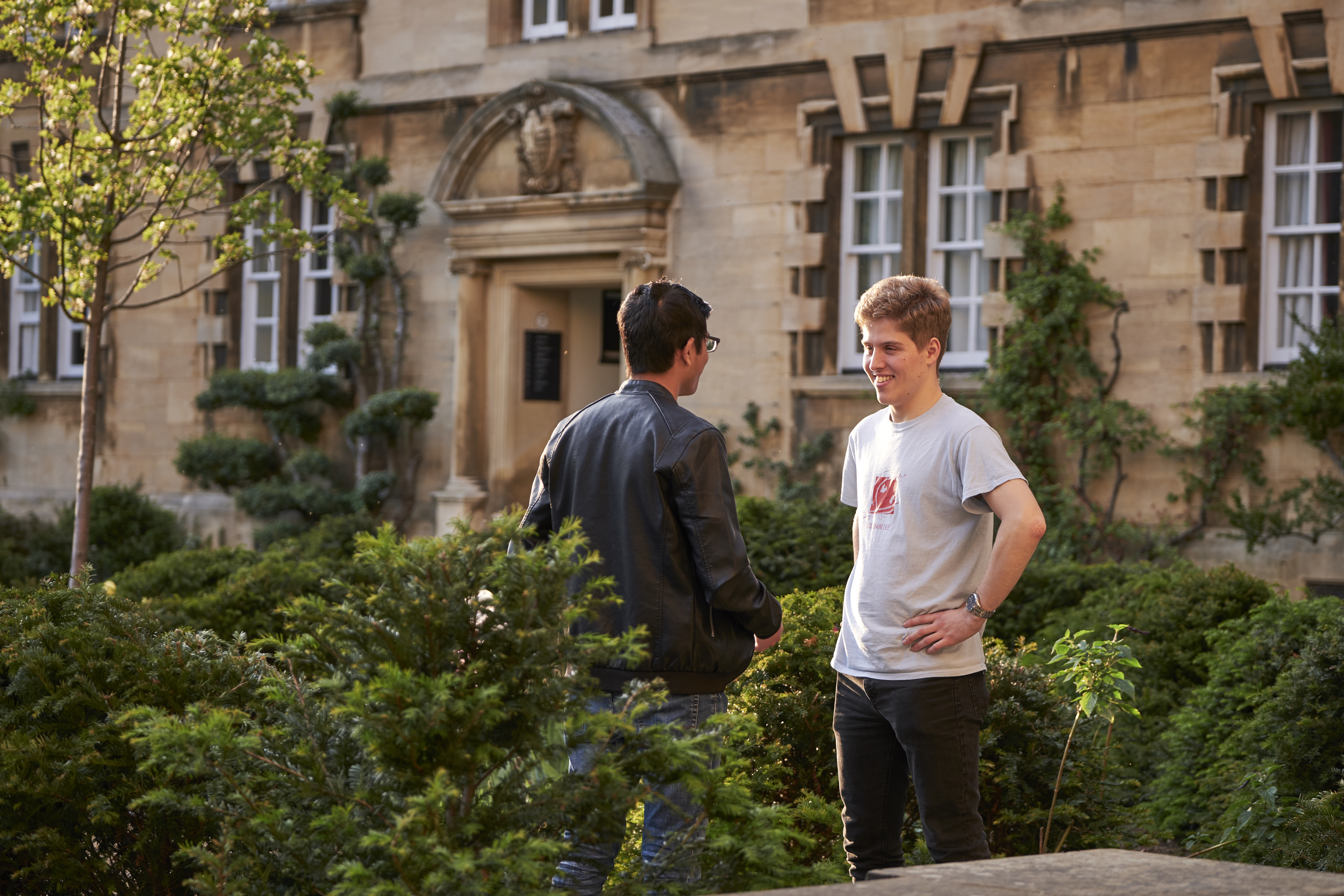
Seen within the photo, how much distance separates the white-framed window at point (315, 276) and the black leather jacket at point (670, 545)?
12597mm

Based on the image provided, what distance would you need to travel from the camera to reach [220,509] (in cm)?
1595

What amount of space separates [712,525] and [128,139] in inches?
258

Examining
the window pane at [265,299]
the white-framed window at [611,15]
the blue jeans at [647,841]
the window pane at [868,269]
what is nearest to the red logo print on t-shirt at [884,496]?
the blue jeans at [647,841]

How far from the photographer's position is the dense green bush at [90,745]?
13.3 ft

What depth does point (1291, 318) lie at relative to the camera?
11.1 m

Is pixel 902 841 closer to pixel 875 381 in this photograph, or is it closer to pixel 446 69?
pixel 875 381

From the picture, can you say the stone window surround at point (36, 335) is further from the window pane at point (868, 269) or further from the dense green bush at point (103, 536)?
the window pane at point (868, 269)

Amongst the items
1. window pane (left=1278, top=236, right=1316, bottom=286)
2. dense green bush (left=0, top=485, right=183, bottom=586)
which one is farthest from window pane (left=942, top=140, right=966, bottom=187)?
dense green bush (left=0, top=485, right=183, bottom=586)

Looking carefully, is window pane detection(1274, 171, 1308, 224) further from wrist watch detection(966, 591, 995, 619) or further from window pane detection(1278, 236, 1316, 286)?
wrist watch detection(966, 591, 995, 619)

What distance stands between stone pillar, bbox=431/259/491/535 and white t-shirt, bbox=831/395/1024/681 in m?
10.8

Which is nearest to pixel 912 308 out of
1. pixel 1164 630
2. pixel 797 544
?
pixel 1164 630

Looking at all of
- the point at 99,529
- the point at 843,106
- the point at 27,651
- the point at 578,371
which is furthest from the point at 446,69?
the point at 27,651

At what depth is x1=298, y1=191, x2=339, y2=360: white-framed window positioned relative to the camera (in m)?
16.1

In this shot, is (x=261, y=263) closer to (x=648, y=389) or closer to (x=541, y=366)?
(x=541, y=366)
